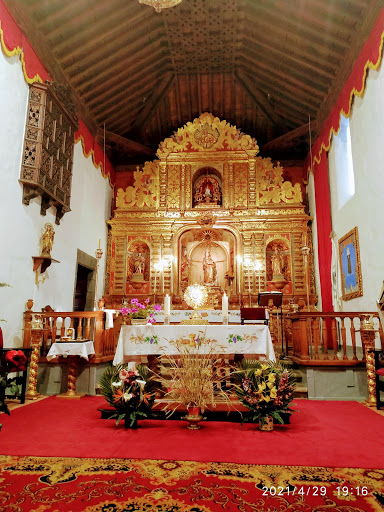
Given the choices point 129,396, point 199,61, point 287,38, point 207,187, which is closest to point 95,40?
point 199,61

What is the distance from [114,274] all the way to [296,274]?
19.5ft

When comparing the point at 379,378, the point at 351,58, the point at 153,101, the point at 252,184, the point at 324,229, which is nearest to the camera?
the point at 379,378

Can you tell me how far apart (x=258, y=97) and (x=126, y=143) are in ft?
15.1

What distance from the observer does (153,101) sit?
1210cm

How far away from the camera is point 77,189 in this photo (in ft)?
32.3

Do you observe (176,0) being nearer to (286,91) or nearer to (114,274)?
(286,91)

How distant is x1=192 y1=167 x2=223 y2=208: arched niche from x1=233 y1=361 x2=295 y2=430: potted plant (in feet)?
29.2

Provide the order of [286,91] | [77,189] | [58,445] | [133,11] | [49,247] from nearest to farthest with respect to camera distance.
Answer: [58,445]
[49,247]
[133,11]
[77,189]
[286,91]

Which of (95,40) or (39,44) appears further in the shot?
(95,40)

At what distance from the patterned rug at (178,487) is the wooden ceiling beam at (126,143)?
10411 mm

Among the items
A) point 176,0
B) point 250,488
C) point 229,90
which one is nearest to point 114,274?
point 229,90

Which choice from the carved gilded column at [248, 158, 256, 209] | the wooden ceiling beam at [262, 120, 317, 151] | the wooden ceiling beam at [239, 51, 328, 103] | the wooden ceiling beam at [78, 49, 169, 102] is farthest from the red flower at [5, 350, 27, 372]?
the wooden ceiling beam at [262, 120, 317, 151]

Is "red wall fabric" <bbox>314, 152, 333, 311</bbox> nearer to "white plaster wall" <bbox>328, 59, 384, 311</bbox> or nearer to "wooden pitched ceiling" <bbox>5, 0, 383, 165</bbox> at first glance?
"wooden pitched ceiling" <bbox>5, 0, 383, 165</bbox>

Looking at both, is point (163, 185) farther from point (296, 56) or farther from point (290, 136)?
point (296, 56)
